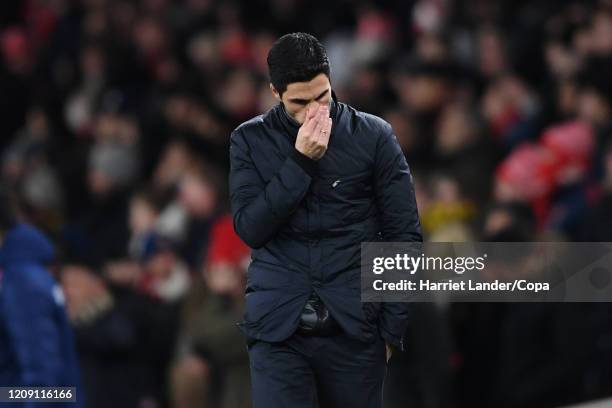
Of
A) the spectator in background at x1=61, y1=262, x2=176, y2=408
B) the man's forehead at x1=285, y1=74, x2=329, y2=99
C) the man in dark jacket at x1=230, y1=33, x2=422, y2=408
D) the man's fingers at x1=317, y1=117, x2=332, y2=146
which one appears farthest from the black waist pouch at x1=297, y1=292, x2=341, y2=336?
the spectator in background at x1=61, y1=262, x2=176, y2=408

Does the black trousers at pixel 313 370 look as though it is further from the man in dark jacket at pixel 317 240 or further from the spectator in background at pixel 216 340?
the spectator in background at pixel 216 340

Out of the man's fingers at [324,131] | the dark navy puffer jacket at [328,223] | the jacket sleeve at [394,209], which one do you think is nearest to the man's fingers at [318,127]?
the man's fingers at [324,131]

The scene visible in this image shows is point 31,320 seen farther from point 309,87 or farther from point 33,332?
point 309,87

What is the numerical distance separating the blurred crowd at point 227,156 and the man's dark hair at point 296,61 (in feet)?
7.99

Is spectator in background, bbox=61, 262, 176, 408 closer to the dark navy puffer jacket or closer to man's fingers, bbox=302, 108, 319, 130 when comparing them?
the dark navy puffer jacket

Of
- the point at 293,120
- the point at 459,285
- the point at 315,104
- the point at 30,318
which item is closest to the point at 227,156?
the point at 459,285

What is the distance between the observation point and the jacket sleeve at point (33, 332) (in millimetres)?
6078

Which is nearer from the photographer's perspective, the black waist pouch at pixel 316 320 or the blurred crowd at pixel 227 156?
the black waist pouch at pixel 316 320

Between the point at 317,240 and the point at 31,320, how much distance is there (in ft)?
5.31

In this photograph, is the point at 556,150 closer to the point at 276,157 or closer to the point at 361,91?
the point at 361,91

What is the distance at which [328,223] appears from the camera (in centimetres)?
503

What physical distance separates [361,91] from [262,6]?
9.18 feet

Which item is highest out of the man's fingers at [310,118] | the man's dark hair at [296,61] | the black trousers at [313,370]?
the man's dark hair at [296,61]

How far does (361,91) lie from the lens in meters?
11.3
